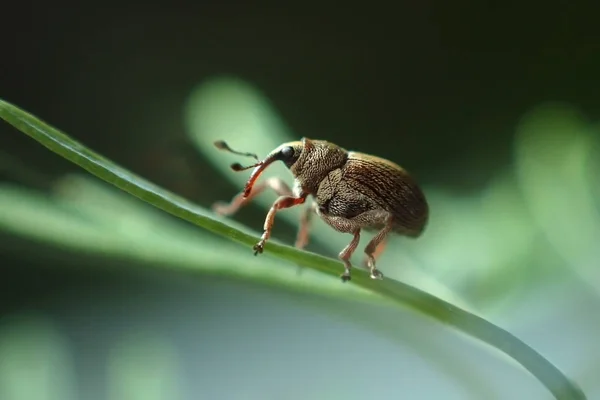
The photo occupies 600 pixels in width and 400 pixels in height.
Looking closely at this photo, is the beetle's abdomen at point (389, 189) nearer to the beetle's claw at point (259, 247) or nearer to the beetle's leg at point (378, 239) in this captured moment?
the beetle's leg at point (378, 239)

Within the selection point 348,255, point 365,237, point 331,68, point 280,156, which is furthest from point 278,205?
point 331,68

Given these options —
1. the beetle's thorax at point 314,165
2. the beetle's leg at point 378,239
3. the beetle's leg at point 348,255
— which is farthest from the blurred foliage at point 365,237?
the beetle's thorax at point 314,165

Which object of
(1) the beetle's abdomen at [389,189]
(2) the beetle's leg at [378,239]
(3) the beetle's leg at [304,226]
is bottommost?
(2) the beetle's leg at [378,239]

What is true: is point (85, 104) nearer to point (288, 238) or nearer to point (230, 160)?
point (230, 160)

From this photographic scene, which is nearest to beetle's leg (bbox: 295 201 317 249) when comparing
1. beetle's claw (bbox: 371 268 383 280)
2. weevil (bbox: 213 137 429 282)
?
weevil (bbox: 213 137 429 282)

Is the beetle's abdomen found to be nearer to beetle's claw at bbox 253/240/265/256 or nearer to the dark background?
beetle's claw at bbox 253/240/265/256

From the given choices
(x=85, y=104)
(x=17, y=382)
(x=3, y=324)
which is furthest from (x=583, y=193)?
(x=85, y=104)
